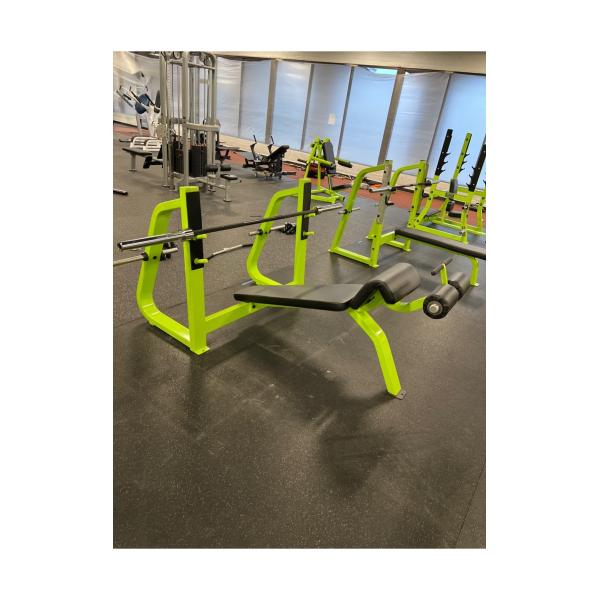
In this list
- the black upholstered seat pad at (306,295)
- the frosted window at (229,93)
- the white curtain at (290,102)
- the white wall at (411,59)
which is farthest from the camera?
the frosted window at (229,93)

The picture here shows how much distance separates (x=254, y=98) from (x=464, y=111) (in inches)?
202

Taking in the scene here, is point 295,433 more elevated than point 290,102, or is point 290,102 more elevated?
point 290,102

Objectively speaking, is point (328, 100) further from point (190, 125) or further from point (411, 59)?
point (190, 125)

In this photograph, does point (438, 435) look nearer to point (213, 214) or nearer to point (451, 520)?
point (451, 520)

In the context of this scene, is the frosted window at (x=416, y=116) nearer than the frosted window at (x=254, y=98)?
Yes

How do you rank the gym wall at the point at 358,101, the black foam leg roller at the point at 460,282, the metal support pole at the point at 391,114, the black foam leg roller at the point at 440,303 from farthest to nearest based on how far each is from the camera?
the metal support pole at the point at 391,114 < the gym wall at the point at 358,101 < the black foam leg roller at the point at 460,282 < the black foam leg roller at the point at 440,303

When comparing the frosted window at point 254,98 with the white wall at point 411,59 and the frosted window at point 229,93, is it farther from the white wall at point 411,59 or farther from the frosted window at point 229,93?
the white wall at point 411,59

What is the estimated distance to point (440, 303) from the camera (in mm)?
1551

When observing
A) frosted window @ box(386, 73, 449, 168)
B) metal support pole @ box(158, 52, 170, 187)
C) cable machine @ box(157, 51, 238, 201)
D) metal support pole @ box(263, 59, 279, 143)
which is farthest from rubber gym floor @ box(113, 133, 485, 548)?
metal support pole @ box(263, 59, 279, 143)

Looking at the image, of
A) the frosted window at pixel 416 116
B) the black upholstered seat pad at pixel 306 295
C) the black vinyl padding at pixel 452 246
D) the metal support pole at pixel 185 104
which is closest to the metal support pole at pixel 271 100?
the frosted window at pixel 416 116

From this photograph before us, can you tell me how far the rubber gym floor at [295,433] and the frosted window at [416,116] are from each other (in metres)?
5.72

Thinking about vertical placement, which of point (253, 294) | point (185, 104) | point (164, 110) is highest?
point (185, 104)

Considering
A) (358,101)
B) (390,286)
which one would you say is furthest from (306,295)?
(358,101)

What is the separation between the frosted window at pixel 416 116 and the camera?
6832mm
